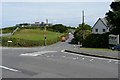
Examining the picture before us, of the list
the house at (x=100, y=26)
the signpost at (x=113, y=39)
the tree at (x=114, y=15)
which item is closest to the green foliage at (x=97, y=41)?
the tree at (x=114, y=15)

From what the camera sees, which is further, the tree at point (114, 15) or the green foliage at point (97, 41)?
the green foliage at point (97, 41)

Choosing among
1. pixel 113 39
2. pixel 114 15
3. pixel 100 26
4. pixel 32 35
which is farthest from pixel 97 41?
pixel 32 35

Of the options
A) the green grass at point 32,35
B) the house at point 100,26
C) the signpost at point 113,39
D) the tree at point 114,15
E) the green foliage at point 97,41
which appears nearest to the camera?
the signpost at point 113,39

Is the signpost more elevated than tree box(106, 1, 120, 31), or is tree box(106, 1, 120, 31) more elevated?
tree box(106, 1, 120, 31)

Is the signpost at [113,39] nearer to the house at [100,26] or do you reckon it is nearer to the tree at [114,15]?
the tree at [114,15]

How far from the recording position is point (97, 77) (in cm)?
1486

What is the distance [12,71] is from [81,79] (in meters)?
4.77

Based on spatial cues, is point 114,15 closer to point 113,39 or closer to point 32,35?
point 113,39

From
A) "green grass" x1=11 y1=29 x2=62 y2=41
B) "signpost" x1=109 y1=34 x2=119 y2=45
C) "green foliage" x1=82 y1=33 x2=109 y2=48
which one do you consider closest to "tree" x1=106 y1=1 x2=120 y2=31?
"green foliage" x1=82 y1=33 x2=109 y2=48

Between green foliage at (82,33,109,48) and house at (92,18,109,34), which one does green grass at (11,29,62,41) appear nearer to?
house at (92,18,109,34)

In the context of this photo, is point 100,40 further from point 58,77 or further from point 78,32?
point 58,77

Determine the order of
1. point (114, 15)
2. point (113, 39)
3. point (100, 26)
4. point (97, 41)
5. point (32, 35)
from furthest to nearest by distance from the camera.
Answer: point (32, 35) < point (100, 26) < point (97, 41) < point (114, 15) < point (113, 39)

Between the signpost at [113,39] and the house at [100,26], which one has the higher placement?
the house at [100,26]

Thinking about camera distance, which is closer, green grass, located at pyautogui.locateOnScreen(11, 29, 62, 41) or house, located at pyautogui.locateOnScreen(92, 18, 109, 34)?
green grass, located at pyautogui.locateOnScreen(11, 29, 62, 41)
